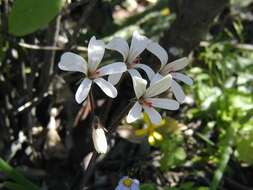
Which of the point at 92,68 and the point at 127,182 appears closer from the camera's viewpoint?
the point at 92,68

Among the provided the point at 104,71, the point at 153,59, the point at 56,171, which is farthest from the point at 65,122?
the point at 104,71

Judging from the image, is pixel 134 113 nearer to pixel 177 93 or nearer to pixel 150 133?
pixel 177 93

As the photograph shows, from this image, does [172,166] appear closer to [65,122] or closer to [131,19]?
[65,122]

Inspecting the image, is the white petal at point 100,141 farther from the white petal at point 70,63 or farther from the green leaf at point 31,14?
the green leaf at point 31,14

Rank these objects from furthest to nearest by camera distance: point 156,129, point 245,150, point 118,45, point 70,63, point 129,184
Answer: point 156,129, point 245,150, point 129,184, point 118,45, point 70,63

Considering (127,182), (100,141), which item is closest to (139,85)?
(100,141)
